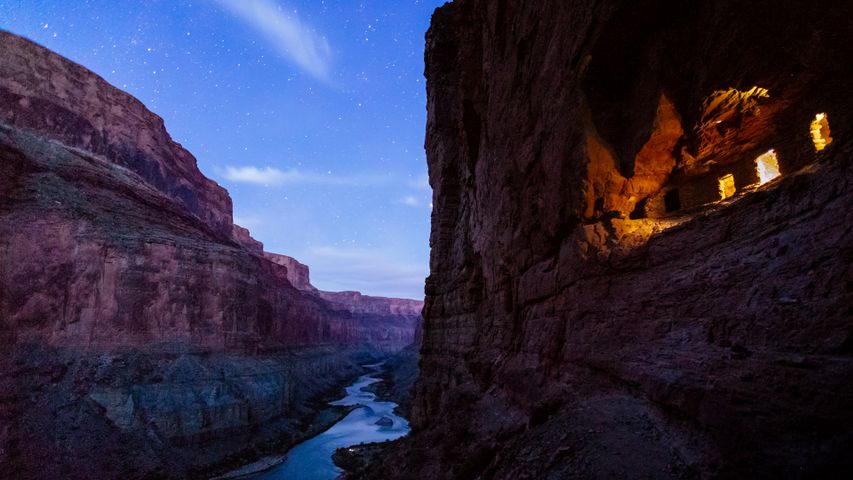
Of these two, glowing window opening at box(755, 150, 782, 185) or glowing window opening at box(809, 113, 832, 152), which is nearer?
glowing window opening at box(809, 113, 832, 152)

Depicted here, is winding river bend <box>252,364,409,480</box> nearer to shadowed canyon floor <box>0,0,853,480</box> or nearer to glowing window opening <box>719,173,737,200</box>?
shadowed canyon floor <box>0,0,853,480</box>

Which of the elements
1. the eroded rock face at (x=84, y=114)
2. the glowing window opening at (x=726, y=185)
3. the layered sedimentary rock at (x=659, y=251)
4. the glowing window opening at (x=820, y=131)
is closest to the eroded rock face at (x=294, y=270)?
the eroded rock face at (x=84, y=114)

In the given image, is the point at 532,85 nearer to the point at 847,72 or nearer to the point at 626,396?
the point at 847,72

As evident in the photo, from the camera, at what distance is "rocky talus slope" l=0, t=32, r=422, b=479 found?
26.2m

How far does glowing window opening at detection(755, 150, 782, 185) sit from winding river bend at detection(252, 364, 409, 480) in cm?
3233

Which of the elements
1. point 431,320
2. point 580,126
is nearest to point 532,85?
point 580,126

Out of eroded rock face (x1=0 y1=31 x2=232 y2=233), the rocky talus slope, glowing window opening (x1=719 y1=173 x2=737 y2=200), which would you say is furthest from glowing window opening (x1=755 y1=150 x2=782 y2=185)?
eroded rock face (x1=0 y1=31 x2=232 y2=233)

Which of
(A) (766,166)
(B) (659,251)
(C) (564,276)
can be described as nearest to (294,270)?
(C) (564,276)

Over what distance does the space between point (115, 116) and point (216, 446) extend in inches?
1756

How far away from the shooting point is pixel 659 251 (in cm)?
957

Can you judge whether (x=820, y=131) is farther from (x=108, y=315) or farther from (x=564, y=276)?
(x=108, y=315)

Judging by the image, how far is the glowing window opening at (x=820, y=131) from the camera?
1030 cm

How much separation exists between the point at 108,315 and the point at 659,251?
38.8 m

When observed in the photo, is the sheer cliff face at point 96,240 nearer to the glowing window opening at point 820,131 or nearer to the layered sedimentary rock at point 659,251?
the layered sedimentary rock at point 659,251
